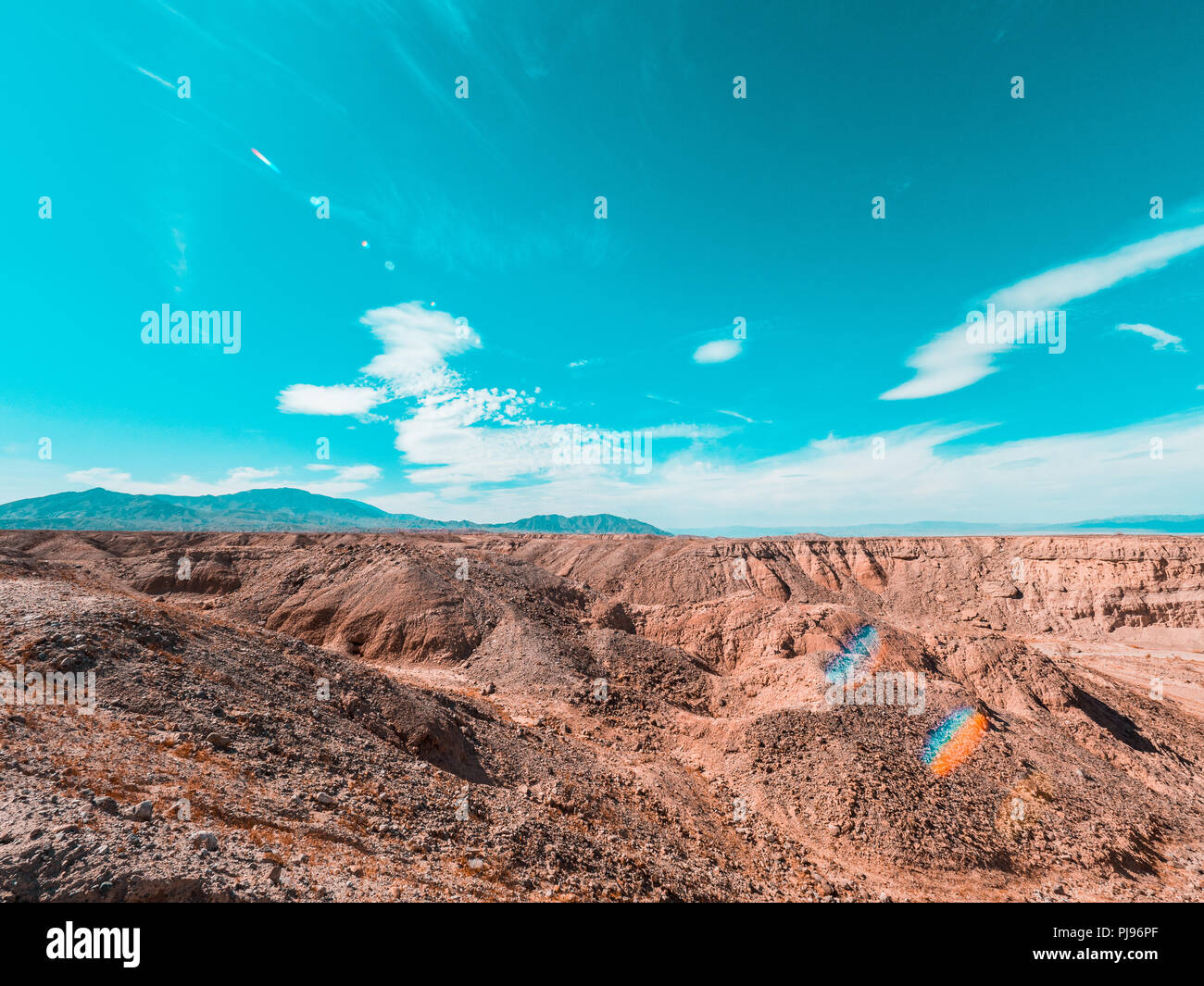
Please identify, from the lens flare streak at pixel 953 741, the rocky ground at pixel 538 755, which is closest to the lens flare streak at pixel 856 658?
the rocky ground at pixel 538 755

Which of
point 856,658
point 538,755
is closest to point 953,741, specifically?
point 856,658

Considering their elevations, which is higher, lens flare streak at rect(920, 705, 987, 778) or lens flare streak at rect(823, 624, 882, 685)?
lens flare streak at rect(823, 624, 882, 685)

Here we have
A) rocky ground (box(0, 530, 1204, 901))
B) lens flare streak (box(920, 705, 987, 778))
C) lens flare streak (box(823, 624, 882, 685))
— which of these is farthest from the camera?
lens flare streak (box(823, 624, 882, 685))

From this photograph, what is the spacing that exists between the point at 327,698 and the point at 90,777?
589 centimetres

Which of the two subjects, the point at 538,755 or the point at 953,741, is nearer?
the point at 538,755

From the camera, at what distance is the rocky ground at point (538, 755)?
6793mm

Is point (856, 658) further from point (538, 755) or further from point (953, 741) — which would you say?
point (538, 755)

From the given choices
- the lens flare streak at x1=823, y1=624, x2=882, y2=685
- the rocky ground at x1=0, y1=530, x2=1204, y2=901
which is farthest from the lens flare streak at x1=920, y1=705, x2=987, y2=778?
the lens flare streak at x1=823, y1=624, x2=882, y2=685

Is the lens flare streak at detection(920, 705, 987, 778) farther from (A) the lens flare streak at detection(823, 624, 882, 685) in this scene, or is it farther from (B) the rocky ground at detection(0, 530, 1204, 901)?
(A) the lens flare streak at detection(823, 624, 882, 685)

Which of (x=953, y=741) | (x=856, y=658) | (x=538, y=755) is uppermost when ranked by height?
(x=856, y=658)

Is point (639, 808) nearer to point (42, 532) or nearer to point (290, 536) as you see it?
point (290, 536)

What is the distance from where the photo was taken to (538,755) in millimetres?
14875

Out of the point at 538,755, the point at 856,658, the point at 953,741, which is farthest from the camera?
the point at 856,658

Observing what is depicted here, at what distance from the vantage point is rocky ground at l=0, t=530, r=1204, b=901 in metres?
6.79
